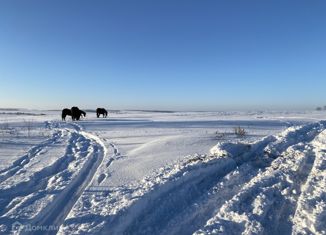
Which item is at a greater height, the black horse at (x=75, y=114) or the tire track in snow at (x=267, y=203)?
the black horse at (x=75, y=114)

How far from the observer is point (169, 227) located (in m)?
4.13

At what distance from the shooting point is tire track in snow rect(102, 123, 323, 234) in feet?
13.7

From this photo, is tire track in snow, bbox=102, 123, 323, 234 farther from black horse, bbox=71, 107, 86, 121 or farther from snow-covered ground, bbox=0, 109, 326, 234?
black horse, bbox=71, 107, 86, 121

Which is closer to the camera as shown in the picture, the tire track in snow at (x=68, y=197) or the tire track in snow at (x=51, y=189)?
the tire track in snow at (x=68, y=197)

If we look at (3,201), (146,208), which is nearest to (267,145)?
(146,208)

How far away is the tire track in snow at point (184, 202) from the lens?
4.17m

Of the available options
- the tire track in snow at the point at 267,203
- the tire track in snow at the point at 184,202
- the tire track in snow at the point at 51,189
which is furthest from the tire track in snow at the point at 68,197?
the tire track in snow at the point at 267,203

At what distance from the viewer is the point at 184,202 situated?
4902 millimetres

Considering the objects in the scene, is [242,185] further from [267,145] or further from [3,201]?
[3,201]

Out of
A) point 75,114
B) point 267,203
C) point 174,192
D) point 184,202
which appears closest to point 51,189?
point 174,192

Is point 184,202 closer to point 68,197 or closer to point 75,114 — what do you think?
point 68,197

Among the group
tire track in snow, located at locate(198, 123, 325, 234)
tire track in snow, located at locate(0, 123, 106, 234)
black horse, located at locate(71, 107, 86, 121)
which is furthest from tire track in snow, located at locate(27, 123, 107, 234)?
black horse, located at locate(71, 107, 86, 121)

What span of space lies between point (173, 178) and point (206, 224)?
174cm

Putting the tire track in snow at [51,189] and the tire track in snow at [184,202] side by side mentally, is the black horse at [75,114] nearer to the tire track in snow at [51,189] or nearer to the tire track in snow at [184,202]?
the tire track in snow at [51,189]
